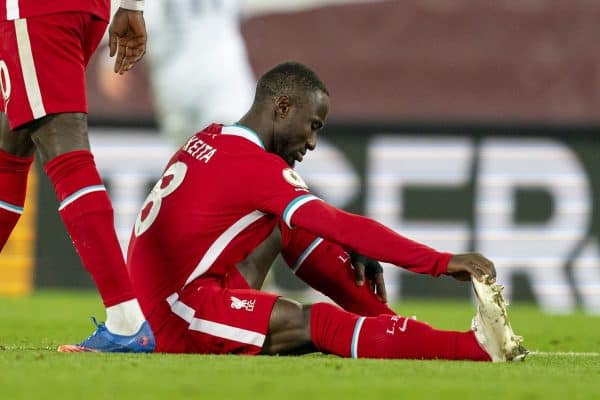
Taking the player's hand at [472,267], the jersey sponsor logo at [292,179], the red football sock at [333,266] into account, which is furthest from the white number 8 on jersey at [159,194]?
the player's hand at [472,267]

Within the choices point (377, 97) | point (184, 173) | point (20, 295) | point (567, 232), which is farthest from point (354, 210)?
point (184, 173)

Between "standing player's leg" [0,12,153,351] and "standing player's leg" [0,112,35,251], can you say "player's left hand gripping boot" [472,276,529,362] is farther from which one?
"standing player's leg" [0,112,35,251]

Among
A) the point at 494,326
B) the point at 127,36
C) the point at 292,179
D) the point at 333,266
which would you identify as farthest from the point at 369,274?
the point at 127,36

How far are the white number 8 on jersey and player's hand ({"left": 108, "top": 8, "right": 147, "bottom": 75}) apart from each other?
40cm

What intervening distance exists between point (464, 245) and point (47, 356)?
565 cm

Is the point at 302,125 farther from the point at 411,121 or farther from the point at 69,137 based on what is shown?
the point at 411,121

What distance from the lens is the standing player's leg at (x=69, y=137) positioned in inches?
160

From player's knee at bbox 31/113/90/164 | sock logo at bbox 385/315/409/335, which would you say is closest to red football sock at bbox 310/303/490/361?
sock logo at bbox 385/315/409/335

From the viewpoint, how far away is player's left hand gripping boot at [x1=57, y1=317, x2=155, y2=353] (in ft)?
13.4

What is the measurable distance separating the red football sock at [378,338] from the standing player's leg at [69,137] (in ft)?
1.77

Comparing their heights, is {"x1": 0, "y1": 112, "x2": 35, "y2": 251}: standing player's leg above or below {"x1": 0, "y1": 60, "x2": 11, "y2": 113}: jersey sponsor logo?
below

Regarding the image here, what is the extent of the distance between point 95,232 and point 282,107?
2.68ft

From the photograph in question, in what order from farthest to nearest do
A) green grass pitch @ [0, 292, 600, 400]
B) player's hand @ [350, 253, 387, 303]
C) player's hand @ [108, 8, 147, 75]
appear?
1. player's hand @ [350, 253, 387, 303]
2. player's hand @ [108, 8, 147, 75]
3. green grass pitch @ [0, 292, 600, 400]

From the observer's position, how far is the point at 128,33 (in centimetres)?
452
